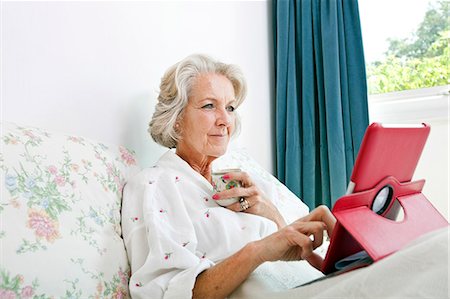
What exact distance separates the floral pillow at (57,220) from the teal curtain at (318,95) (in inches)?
49.7

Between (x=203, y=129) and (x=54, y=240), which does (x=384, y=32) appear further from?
(x=54, y=240)

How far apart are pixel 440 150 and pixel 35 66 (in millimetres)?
1808

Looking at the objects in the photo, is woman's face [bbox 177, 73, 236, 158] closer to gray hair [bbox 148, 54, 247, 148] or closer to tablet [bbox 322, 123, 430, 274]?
gray hair [bbox 148, 54, 247, 148]

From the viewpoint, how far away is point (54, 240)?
1006mm

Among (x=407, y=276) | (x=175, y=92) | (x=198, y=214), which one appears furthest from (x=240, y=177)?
(x=407, y=276)

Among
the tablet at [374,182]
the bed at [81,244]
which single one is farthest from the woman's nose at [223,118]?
the tablet at [374,182]

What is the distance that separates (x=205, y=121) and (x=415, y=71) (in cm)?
140

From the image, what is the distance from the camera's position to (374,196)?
3.22 feet

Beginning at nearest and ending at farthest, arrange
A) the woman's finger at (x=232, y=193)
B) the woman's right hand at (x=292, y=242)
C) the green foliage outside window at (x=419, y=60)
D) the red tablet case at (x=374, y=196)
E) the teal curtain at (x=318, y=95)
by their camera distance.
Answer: the red tablet case at (x=374, y=196) < the woman's right hand at (x=292, y=242) < the woman's finger at (x=232, y=193) < the teal curtain at (x=318, y=95) < the green foliage outside window at (x=419, y=60)

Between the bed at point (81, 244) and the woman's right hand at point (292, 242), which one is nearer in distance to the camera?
the bed at point (81, 244)

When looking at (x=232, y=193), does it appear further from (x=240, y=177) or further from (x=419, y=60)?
(x=419, y=60)

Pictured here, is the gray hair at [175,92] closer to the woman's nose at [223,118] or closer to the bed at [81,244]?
the woman's nose at [223,118]

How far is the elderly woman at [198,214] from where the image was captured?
1133mm

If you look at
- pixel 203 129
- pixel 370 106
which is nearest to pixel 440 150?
pixel 370 106
